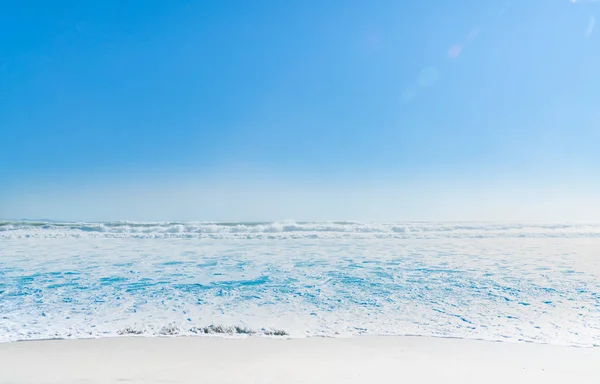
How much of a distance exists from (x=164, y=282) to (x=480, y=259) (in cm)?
1079

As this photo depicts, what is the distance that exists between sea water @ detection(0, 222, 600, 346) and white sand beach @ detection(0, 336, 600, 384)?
38 centimetres

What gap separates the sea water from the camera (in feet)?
17.4

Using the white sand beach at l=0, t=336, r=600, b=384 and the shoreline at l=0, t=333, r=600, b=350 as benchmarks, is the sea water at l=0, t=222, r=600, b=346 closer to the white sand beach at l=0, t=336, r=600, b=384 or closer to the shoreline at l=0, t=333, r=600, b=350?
the shoreline at l=0, t=333, r=600, b=350

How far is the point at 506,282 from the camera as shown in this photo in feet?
27.8

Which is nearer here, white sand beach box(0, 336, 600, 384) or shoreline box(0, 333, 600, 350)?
white sand beach box(0, 336, 600, 384)

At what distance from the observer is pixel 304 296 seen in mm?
7168

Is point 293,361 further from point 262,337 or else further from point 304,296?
point 304,296

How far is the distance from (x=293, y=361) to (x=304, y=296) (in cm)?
314

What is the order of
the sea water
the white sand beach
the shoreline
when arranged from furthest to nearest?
the sea water, the shoreline, the white sand beach

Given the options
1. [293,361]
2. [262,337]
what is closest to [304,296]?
[262,337]

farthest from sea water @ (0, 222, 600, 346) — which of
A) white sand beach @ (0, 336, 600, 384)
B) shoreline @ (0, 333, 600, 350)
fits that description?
white sand beach @ (0, 336, 600, 384)

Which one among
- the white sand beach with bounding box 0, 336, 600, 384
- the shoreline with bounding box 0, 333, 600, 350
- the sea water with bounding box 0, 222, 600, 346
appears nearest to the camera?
the white sand beach with bounding box 0, 336, 600, 384

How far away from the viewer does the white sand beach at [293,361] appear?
143 inches

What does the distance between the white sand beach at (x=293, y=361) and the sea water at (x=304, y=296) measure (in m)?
0.38
